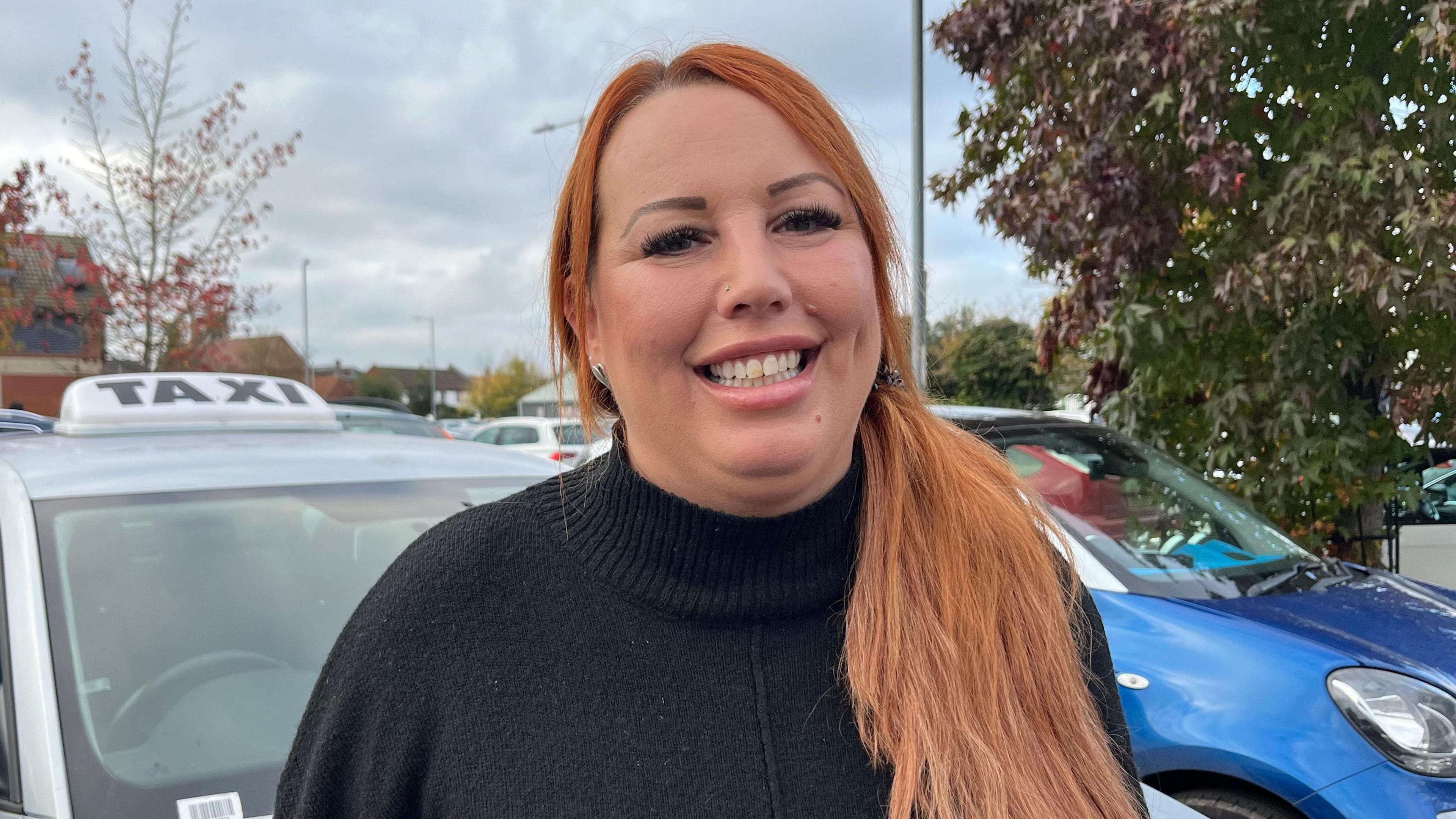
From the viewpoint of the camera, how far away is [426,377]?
8200cm

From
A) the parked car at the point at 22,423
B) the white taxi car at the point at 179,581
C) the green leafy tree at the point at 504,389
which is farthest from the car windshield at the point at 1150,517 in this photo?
the green leafy tree at the point at 504,389

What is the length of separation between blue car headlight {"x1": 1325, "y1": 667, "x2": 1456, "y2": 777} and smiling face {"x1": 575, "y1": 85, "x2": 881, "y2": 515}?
233 cm

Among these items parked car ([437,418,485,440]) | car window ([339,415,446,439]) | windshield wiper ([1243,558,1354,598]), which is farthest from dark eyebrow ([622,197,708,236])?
parked car ([437,418,485,440])

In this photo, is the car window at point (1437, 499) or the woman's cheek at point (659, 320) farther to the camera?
the car window at point (1437, 499)

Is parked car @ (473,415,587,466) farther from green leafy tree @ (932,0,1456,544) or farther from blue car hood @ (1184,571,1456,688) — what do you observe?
blue car hood @ (1184,571,1456,688)

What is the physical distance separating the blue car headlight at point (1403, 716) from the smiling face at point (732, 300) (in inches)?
91.8

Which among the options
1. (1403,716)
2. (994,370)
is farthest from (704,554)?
(994,370)

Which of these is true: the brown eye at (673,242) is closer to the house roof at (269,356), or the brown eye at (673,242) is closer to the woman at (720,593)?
the woman at (720,593)

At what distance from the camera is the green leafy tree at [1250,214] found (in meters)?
4.28

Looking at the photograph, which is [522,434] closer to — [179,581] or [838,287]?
[179,581]

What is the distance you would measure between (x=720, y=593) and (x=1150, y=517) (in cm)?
303

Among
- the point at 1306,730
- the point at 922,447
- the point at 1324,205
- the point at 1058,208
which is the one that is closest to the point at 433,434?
the point at 1058,208

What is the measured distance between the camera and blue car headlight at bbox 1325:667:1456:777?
281 cm

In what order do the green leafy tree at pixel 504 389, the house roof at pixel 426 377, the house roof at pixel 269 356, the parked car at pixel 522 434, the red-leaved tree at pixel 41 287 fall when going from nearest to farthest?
the red-leaved tree at pixel 41 287 → the parked car at pixel 522 434 → the house roof at pixel 269 356 → the green leafy tree at pixel 504 389 → the house roof at pixel 426 377
